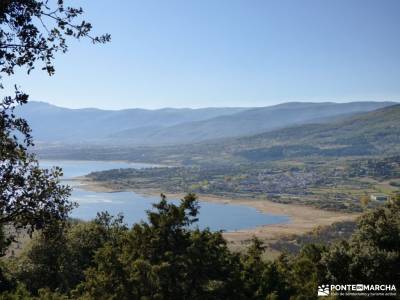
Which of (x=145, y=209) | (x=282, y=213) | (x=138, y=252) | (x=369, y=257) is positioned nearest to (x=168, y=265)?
(x=138, y=252)

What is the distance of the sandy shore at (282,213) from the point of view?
100188mm

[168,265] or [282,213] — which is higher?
[168,265]

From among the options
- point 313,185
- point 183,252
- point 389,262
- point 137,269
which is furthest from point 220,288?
point 313,185

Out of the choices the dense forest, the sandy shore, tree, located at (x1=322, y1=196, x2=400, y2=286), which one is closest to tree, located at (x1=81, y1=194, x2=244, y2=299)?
the dense forest

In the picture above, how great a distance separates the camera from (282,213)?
13438 cm

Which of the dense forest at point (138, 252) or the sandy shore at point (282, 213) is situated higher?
the dense forest at point (138, 252)

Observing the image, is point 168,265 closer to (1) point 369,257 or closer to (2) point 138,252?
(2) point 138,252

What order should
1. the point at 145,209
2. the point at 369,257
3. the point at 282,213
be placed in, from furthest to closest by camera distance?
the point at 282,213
the point at 145,209
the point at 369,257

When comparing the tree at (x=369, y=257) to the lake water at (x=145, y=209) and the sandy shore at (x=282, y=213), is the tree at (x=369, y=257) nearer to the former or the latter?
the sandy shore at (x=282, y=213)

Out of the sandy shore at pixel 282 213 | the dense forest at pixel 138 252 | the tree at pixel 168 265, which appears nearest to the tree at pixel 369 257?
the dense forest at pixel 138 252

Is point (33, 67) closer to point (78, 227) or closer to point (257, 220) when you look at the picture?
point (78, 227)

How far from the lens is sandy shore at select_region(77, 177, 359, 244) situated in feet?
329

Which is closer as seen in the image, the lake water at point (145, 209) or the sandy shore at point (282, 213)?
the sandy shore at point (282, 213)

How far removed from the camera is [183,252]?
23.2 metres
